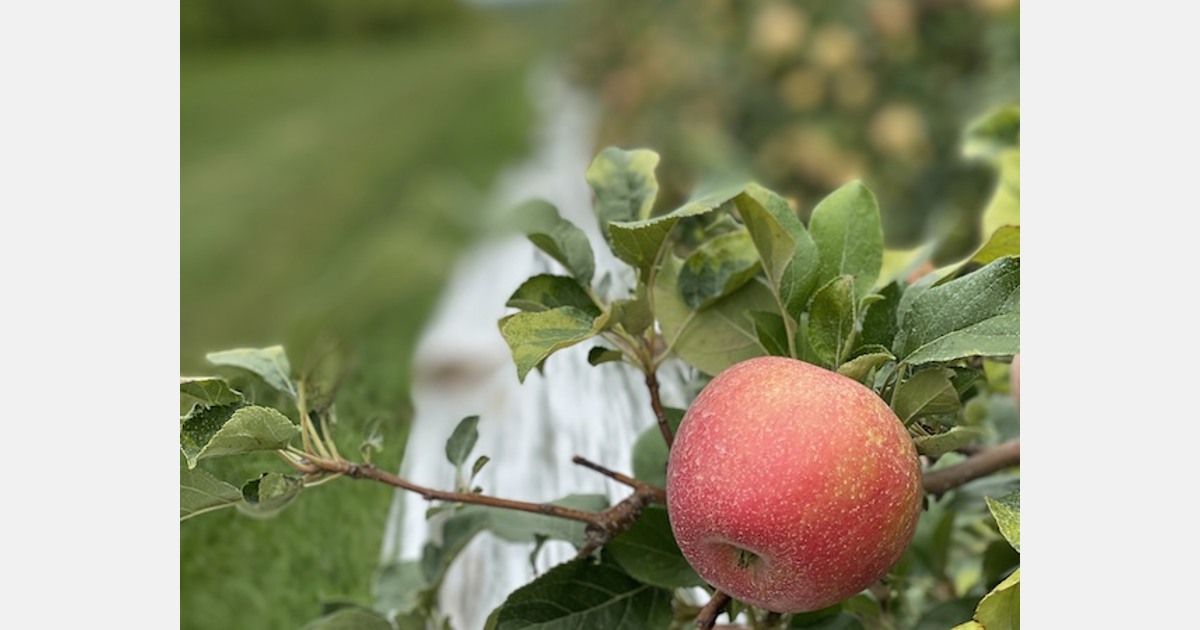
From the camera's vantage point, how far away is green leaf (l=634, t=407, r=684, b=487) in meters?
0.41

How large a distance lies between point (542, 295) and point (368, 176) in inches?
116

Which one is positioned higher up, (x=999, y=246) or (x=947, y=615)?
(x=999, y=246)

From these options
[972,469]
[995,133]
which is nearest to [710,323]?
[972,469]

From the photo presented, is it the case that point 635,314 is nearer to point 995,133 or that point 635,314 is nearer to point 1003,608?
point 1003,608

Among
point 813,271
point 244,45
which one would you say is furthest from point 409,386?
point 244,45

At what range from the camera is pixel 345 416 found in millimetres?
396

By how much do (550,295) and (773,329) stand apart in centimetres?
7

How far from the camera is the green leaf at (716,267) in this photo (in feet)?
1.16

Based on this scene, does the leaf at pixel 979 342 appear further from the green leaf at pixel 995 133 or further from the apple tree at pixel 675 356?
the green leaf at pixel 995 133

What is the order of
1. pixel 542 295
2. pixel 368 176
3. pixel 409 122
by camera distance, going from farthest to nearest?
pixel 409 122 → pixel 368 176 → pixel 542 295

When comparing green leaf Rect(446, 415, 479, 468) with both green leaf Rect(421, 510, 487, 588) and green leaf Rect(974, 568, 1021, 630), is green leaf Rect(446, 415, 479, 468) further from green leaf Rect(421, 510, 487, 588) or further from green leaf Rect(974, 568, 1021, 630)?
green leaf Rect(974, 568, 1021, 630)

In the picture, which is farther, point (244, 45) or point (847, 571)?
point (244, 45)

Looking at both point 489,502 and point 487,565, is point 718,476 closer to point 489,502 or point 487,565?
point 489,502

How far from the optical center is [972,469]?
0.41 m
